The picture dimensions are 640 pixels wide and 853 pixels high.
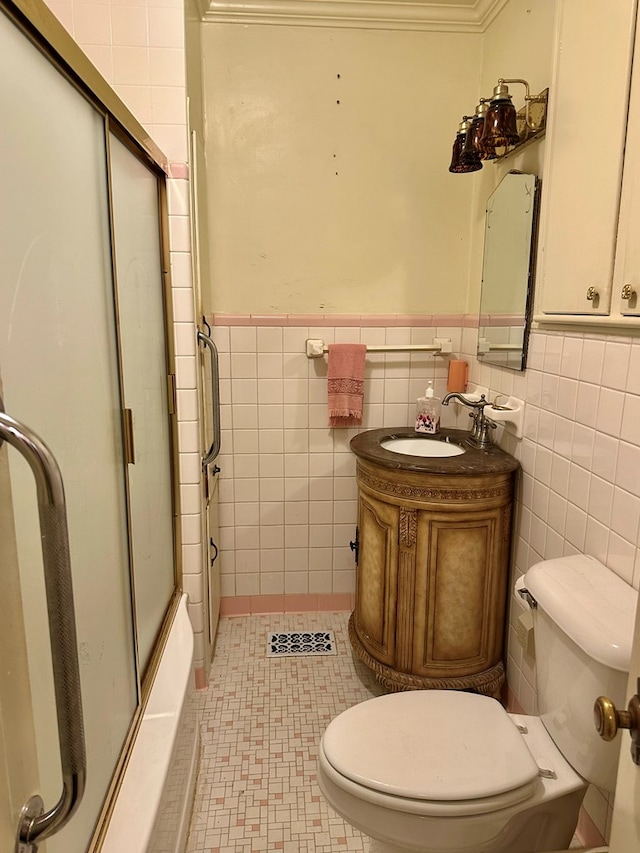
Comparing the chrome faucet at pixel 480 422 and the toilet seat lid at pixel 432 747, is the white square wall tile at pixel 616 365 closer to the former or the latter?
the chrome faucet at pixel 480 422

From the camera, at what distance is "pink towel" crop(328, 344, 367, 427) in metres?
2.32

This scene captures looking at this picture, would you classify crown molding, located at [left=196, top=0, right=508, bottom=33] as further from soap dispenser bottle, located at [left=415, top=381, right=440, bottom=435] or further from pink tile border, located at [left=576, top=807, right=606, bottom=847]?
pink tile border, located at [left=576, top=807, right=606, bottom=847]

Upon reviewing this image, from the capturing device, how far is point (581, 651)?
1.13 m

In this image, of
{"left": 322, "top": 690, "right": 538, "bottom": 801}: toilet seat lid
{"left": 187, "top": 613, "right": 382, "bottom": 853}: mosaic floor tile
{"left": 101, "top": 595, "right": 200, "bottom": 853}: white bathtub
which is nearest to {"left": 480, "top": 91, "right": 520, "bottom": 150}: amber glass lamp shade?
{"left": 322, "top": 690, "right": 538, "bottom": 801}: toilet seat lid

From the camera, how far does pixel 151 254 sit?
166 centimetres

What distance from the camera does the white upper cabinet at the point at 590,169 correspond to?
1217mm

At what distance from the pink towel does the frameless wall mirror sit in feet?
1.59

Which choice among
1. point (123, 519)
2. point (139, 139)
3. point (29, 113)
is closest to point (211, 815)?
point (123, 519)

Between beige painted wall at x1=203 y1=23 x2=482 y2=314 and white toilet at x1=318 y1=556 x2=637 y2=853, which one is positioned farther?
beige painted wall at x1=203 y1=23 x2=482 y2=314

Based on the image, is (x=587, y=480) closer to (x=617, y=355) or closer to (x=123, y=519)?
(x=617, y=355)

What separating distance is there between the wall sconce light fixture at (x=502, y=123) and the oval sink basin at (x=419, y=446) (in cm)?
100

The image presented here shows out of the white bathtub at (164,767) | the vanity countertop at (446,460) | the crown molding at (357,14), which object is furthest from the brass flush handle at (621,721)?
the crown molding at (357,14)

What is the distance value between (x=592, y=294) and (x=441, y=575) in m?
0.95

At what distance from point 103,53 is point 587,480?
1.85m
